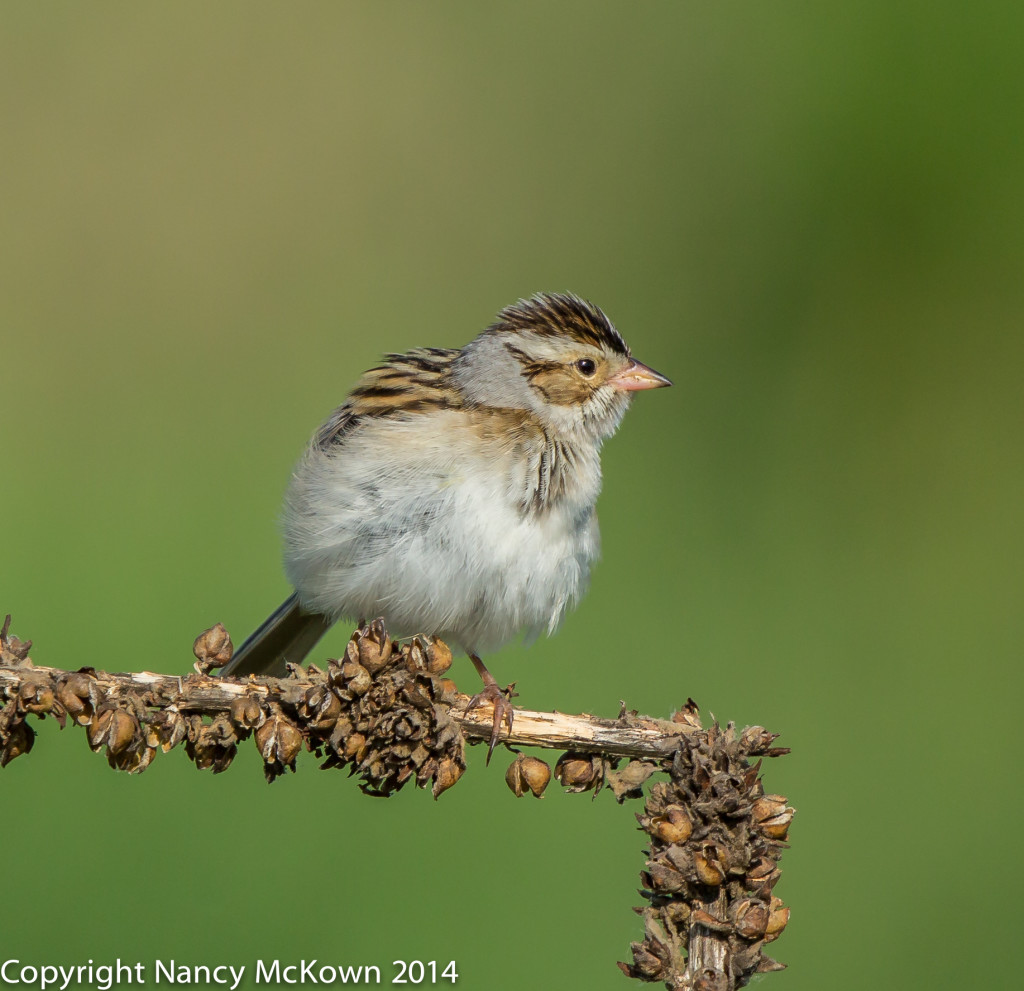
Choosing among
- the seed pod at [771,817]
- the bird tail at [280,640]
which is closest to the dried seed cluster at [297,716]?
the seed pod at [771,817]

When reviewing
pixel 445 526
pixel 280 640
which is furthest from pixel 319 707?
pixel 280 640

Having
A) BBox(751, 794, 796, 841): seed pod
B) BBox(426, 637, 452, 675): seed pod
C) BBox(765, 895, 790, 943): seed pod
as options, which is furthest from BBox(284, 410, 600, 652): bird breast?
BBox(765, 895, 790, 943): seed pod

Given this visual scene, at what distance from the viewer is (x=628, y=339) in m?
5.50

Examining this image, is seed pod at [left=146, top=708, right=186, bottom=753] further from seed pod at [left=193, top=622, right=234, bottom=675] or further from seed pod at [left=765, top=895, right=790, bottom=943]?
seed pod at [left=765, top=895, right=790, bottom=943]

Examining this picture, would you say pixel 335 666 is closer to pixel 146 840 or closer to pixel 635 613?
pixel 146 840

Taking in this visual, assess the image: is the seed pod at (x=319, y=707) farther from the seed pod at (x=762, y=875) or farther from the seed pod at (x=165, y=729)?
the seed pod at (x=762, y=875)

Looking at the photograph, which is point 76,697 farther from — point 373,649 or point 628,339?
point 628,339

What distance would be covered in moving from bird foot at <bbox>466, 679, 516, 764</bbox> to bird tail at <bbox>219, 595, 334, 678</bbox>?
882 mm

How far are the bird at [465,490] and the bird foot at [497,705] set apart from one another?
0.05 ft

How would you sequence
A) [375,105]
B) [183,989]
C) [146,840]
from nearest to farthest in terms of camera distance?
[183,989] < [146,840] < [375,105]

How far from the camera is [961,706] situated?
15.8 feet

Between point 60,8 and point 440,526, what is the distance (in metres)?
4.06

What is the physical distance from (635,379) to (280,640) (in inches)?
49.5

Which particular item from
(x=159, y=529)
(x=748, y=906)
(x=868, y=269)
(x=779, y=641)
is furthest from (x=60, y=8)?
(x=748, y=906)
